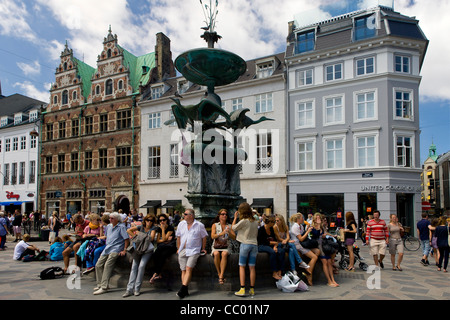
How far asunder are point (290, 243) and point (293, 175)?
19.3 m

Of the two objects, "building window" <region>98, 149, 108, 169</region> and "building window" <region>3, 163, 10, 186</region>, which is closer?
"building window" <region>98, 149, 108, 169</region>

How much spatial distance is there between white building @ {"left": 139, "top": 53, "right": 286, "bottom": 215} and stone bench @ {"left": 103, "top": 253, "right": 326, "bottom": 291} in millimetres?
17299

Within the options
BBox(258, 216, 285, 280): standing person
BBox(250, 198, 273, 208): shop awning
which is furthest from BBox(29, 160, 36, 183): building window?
BBox(258, 216, 285, 280): standing person

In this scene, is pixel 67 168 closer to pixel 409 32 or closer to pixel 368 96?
pixel 368 96

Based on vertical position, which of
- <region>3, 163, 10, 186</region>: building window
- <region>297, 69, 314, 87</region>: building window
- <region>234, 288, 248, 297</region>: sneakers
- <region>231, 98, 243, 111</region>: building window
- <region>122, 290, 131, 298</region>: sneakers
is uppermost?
<region>297, 69, 314, 87</region>: building window

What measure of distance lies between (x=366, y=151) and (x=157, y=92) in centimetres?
1925

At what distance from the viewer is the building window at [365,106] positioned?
956 inches

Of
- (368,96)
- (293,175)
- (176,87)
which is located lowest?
(293,175)

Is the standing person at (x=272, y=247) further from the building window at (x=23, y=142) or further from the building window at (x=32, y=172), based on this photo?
the building window at (x=23, y=142)

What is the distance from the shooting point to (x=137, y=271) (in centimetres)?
705

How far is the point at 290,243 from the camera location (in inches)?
299

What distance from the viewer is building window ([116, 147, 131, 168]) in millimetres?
33562

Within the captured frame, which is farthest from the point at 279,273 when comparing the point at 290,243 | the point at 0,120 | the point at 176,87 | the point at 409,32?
the point at 0,120

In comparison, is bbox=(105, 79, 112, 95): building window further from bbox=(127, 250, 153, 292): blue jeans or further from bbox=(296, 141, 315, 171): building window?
bbox=(127, 250, 153, 292): blue jeans
